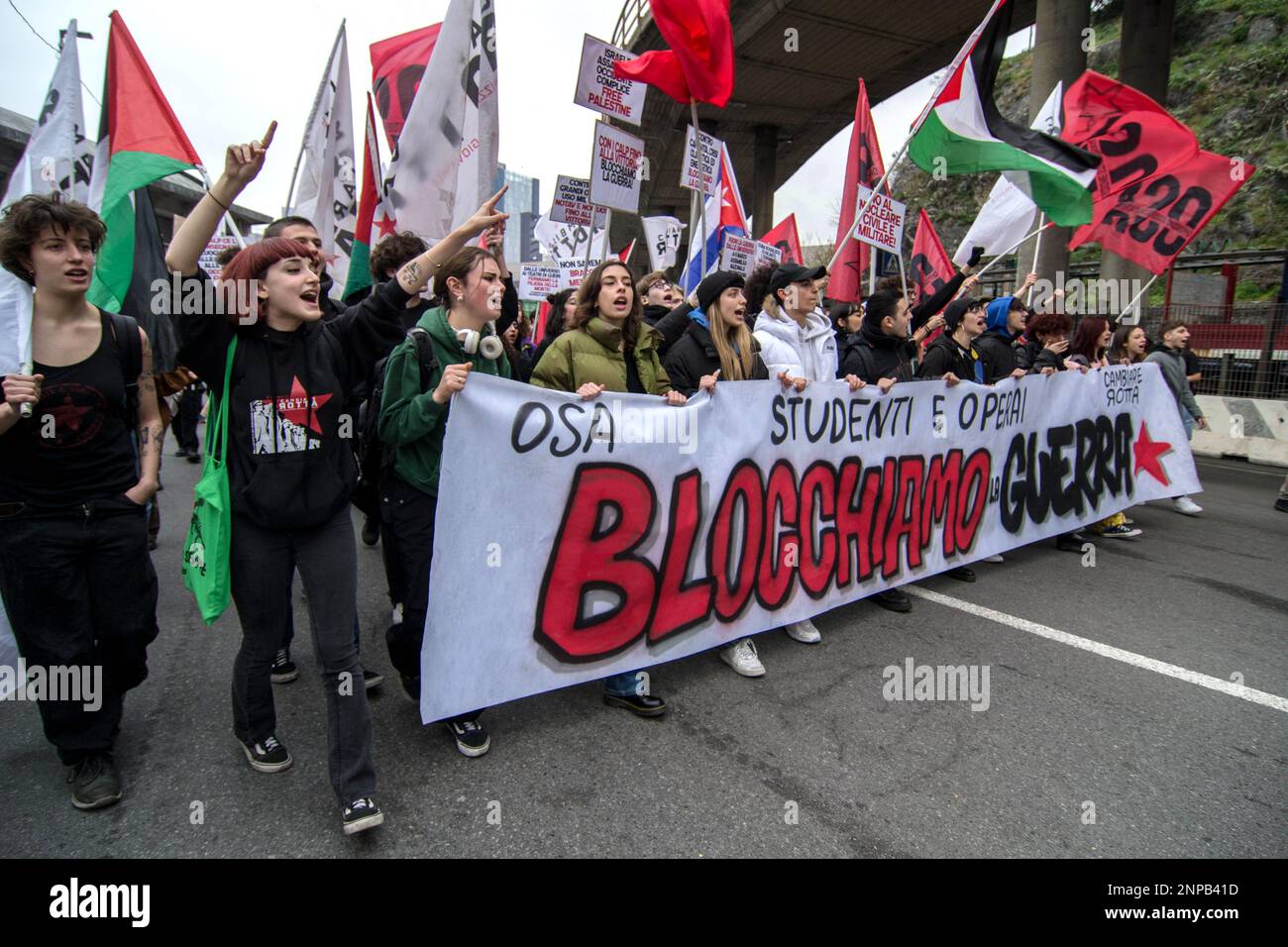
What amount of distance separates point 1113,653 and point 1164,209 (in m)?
5.49

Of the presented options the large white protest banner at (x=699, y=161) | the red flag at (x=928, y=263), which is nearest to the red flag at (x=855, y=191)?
the red flag at (x=928, y=263)

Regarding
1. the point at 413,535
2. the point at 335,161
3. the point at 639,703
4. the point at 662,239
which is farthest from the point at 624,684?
the point at 662,239

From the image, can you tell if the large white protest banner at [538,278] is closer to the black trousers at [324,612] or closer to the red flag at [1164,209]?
the red flag at [1164,209]

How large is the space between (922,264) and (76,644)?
8233 mm

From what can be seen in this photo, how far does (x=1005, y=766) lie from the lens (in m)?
2.70

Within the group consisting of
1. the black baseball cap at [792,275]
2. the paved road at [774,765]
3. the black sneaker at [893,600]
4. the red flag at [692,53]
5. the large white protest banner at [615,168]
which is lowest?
the paved road at [774,765]


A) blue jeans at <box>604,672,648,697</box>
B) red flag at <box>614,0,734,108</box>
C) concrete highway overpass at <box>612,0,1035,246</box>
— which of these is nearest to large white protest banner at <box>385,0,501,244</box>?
red flag at <box>614,0,734,108</box>

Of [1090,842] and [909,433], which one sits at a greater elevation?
[909,433]

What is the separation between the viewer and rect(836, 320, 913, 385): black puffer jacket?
4613mm

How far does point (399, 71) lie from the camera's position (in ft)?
18.0

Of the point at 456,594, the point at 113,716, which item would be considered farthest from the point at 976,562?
the point at 113,716

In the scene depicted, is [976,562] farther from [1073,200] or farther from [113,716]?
[113,716]

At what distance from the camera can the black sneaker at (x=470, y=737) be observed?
8.91 ft

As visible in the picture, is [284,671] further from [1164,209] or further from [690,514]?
[1164,209]
